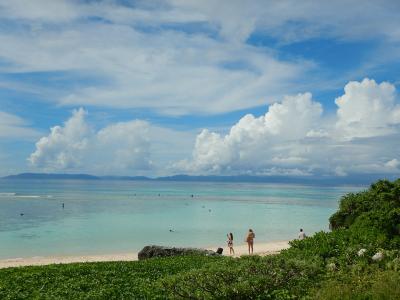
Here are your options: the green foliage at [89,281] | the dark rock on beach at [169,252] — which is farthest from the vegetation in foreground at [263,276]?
the dark rock on beach at [169,252]

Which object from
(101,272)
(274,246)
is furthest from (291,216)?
(101,272)

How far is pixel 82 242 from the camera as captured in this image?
53094 mm

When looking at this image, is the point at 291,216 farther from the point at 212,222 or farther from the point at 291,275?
the point at 291,275

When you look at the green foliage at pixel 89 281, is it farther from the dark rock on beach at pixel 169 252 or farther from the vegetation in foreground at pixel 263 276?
the dark rock on beach at pixel 169 252

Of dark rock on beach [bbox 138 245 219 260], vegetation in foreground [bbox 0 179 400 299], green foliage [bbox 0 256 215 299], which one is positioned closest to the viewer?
vegetation in foreground [bbox 0 179 400 299]

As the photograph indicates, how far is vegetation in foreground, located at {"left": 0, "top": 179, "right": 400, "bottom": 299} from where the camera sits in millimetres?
13062

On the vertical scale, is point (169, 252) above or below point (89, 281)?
below

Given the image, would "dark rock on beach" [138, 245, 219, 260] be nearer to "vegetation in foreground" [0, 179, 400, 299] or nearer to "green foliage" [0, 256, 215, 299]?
"vegetation in foreground" [0, 179, 400, 299]

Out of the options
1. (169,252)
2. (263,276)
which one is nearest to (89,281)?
(263,276)

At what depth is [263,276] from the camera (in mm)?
13719

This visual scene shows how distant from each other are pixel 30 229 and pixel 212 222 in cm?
2921

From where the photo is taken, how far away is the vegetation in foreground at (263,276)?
1306 cm

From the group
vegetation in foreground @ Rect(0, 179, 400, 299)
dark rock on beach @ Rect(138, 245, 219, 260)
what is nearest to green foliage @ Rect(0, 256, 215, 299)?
vegetation in foreground @ Rect(0, 179, 400, 299)

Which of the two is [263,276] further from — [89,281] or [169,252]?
[169,252]
